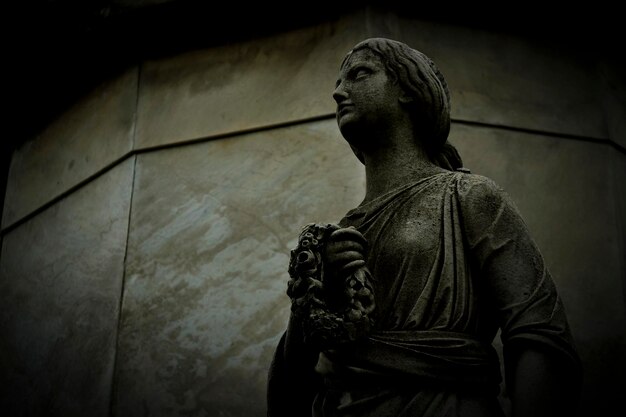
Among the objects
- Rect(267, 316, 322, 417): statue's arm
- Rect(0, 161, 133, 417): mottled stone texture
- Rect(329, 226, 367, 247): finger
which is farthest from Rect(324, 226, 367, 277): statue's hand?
→ Rect(0, 161, 133, 417): mottled stone texture

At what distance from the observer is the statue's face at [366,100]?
4.80 m

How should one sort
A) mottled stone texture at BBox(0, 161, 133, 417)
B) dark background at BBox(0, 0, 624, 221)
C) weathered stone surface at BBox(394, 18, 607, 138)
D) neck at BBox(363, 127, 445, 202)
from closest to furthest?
neck at BBox(363, 127, 445, 202) → mottled stone texture at BBox(0, 161, 133, 417) → weathered stone surface at BBox(394, 18, 607, 138) → dark background at BBox(0, 0, 624, 221)

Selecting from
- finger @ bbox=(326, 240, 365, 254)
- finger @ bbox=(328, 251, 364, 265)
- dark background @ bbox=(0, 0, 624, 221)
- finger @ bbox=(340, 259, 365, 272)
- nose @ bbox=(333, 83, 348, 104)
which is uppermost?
dark background @ bbox=(0, 0, 624, 221)

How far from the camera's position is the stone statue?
4027 mm

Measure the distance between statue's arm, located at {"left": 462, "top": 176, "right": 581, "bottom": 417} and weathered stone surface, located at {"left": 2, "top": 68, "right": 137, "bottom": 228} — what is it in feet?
15.4

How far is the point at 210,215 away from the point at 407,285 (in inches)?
149

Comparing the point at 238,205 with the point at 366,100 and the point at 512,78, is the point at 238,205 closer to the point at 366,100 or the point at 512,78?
the point at 512,78

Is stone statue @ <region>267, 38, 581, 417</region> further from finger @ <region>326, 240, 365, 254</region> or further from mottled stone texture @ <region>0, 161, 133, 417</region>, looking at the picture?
mottled stone texture @ <region>0, 161, 133, 417</region>

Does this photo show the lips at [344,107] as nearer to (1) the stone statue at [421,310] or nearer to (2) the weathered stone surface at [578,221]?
(1) the stone statue at [421,310]

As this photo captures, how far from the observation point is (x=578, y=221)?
7562mm

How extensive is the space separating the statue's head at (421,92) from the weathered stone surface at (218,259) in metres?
2.57

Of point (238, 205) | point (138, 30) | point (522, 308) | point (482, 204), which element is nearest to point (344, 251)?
point (482, 204)

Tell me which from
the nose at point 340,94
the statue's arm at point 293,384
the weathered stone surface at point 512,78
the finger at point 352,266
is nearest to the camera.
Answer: the finger at point 352,266

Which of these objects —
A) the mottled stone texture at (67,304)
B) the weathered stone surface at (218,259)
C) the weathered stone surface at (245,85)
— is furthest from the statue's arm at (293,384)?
the weathered stone surface at (245,85)
